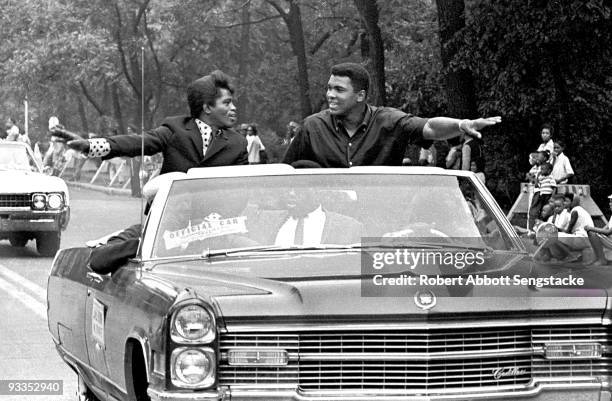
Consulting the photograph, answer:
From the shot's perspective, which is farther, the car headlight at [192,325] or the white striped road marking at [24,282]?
the white striped road marking at [24,282]

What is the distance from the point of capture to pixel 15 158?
63.4ft

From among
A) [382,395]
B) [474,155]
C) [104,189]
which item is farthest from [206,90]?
[104,189]

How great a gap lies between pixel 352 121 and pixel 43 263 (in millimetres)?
10230

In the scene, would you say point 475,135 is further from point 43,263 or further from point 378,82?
point 378,82

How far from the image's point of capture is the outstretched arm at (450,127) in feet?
22.4

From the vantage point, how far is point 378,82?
30.6 metres

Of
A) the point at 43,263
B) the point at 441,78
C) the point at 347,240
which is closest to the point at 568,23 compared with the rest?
the point at 441,78

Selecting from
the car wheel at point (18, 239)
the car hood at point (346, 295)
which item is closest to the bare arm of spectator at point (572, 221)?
the car wheel at point (18, 239)

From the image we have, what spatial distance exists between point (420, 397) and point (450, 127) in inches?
102

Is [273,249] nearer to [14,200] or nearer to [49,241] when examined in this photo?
[14,200]

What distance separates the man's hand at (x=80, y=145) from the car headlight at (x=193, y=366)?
7.64 ft

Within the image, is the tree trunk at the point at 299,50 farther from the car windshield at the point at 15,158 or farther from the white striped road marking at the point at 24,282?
the white striped road marking at the point at 24,282

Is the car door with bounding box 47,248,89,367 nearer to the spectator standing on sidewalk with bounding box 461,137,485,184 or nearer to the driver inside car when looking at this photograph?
the driver inside car

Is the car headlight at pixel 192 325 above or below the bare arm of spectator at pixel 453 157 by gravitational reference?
above
